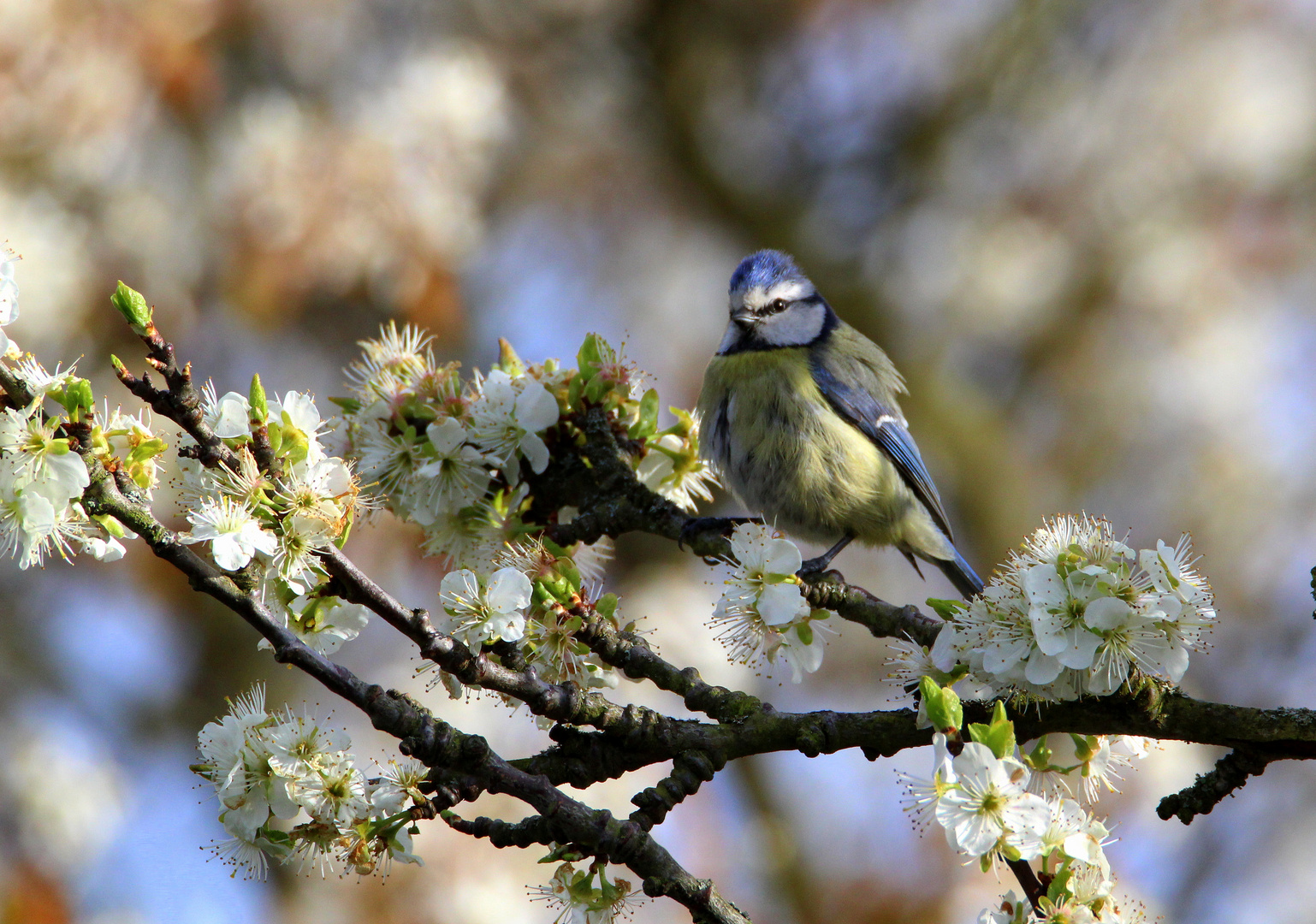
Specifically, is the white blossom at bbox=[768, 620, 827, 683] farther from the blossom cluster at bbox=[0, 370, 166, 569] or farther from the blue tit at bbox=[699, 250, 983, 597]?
the blossom cluster at bbox=[0, 370, 166, 569]

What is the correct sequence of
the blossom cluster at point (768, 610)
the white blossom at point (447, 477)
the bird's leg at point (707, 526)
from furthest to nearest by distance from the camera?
the bird's leg at point (707, 526) < the white blossom at point (447, 477) < the blossom cluster at point (768, 610)

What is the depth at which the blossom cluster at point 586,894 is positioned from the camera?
167 cm

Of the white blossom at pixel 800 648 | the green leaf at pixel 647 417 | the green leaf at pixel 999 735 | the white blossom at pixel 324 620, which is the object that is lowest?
the green leaf at pixel 999 735

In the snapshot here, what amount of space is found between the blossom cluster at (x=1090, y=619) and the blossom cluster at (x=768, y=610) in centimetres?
40

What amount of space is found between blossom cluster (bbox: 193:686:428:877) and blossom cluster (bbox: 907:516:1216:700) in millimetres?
931

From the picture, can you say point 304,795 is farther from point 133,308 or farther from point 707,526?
point 707,526

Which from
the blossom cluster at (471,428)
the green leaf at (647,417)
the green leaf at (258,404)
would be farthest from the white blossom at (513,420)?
the green leaf at (258,404)

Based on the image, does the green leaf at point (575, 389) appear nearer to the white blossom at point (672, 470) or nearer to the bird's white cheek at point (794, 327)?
the white blossom at point (672, 470)

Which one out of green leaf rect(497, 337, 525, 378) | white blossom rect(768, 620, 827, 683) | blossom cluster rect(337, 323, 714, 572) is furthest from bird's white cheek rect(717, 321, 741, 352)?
white blossom rect(768, 620, 827, 683)

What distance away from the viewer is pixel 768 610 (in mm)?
1920

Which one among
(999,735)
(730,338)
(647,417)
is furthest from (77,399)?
(730,338)

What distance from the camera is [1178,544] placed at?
62.8 inches

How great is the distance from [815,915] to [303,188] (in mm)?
4764

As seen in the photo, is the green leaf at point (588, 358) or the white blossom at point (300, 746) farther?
the green leaf at point (588, 358)
